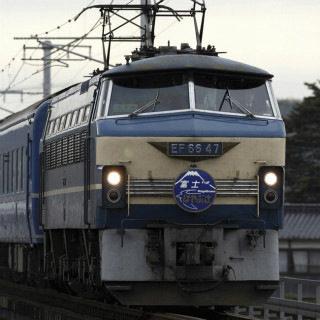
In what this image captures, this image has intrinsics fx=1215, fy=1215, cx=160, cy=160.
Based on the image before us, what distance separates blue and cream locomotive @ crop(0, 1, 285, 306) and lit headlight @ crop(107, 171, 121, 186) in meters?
0.01

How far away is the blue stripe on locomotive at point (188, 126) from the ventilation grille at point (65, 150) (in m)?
1.26

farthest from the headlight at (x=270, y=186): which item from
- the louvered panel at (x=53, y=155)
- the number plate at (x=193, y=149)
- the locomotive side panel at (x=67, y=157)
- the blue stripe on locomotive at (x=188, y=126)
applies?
the louvered panel at (x=53, y=155)

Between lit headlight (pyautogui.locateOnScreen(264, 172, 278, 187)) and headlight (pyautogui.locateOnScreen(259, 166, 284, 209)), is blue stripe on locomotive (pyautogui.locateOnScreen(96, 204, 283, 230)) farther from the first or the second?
lit headlight (pyautogui.locateOnScreen(264, 172, 278, 187))

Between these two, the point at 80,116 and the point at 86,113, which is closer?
the point at 86,113

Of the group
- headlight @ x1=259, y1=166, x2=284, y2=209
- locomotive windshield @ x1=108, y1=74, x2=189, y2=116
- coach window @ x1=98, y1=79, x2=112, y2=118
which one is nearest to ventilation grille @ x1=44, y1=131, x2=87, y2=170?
coach window @ x1=98, y1=79, x2=112, y2=118

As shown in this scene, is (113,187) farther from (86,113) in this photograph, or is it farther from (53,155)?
(53,155)

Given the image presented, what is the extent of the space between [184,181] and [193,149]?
17.6 inches

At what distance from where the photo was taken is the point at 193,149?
16344 mm

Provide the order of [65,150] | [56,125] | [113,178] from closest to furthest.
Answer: [113,178] → [65,150] → [56,125]

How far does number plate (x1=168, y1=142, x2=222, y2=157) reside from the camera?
1634 centimetres

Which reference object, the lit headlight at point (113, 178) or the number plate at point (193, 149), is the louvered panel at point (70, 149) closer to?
the lit headlight at point (113, 178)

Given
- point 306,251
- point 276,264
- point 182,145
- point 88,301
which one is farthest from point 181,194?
point 306,251

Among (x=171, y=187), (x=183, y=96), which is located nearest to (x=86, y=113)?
(x=183, y=96)

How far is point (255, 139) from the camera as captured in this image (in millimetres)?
16672
